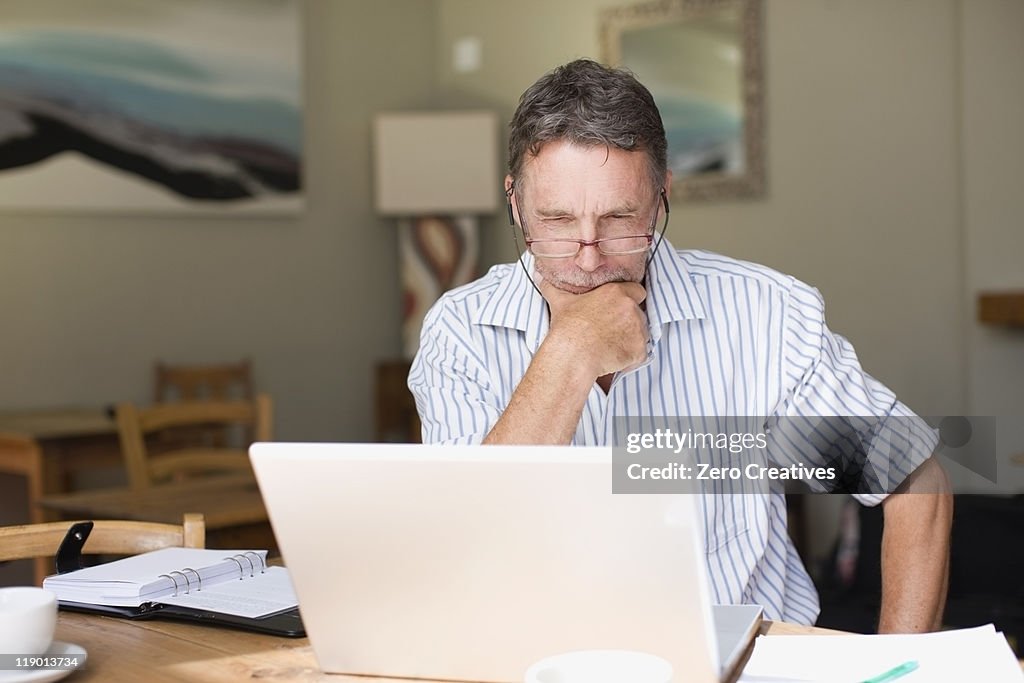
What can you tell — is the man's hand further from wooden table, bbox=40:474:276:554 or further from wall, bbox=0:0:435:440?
wall, bbox=0:0:435:440

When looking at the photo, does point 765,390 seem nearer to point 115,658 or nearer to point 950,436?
point 950,436

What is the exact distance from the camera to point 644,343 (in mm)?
1397

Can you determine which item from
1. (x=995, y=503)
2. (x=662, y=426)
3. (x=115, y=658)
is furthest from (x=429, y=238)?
(x=115, y=658)

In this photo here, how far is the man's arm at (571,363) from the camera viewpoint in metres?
1.29

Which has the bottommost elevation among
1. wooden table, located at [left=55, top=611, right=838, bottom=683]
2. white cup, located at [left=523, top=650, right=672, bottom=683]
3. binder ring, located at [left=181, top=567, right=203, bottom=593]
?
wooden table, located at [left=55, top=611, right=838, bottom=683]

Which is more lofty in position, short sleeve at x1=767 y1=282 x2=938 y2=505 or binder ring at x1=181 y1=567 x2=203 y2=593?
short sleeve at x1=767 y1=282 x2=938 y2=505

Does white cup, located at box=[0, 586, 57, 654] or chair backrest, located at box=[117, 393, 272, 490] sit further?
chair backrest, located at box=[117, 393, 272, 490]

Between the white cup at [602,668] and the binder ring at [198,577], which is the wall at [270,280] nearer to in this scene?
the binder ring at [198,577]

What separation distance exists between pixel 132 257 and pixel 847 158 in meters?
2.92

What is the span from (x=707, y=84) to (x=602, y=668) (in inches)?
164

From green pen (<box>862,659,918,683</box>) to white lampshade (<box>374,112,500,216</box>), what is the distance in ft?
14.6

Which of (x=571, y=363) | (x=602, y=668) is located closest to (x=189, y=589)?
(x=571, y=363)

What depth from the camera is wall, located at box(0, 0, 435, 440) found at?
455 centimetres

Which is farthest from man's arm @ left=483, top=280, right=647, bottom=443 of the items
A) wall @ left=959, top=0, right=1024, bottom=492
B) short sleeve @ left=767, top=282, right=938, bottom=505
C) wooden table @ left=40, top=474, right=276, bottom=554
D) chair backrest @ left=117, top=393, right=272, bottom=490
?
wall @ left=959, top=0, right=1024, bottom=492
